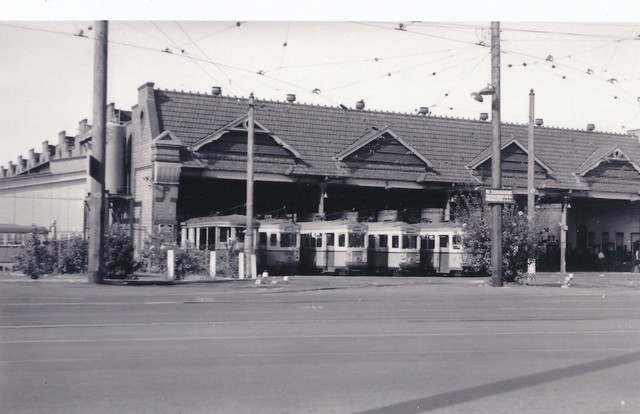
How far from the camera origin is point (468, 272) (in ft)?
123

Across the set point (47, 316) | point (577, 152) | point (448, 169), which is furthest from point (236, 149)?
point (47, 316)

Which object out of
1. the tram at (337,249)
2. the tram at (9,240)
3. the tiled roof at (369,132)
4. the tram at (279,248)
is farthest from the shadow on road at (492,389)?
the tram at (9,240)

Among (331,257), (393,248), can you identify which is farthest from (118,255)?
(393,248)

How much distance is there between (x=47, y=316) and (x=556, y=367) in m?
8.84

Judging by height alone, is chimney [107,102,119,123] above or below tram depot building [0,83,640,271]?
above

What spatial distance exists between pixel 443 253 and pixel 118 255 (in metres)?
18.0

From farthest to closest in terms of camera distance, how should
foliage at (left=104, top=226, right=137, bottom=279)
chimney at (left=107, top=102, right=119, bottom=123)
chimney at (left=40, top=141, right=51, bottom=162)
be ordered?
chimney at (left=40, top=141, right=51, bottom=162) → chimney at (left=107, top=102, right=119, bottom=123) → foliage at (left=104, top=226, right=137, bottom=279)

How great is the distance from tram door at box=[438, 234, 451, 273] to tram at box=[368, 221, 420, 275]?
1.09 m

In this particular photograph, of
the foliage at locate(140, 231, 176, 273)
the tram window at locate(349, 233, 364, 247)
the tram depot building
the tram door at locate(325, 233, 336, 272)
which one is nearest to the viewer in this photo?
the foliage at locate(140, 231, 176, 273)

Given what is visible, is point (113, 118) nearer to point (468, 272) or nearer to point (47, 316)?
point (468, 272)

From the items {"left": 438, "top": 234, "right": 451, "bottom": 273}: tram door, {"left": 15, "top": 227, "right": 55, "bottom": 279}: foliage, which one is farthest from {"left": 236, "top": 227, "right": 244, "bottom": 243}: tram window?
{"left": 15, "top": 227, "right": 55, "bottom": 279}: foliage

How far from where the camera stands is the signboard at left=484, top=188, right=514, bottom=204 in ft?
69.6

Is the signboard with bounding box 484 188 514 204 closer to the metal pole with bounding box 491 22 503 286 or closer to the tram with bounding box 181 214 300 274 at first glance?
the metal pole with bounding box 491 22 503 286

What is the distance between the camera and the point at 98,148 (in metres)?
20.9
